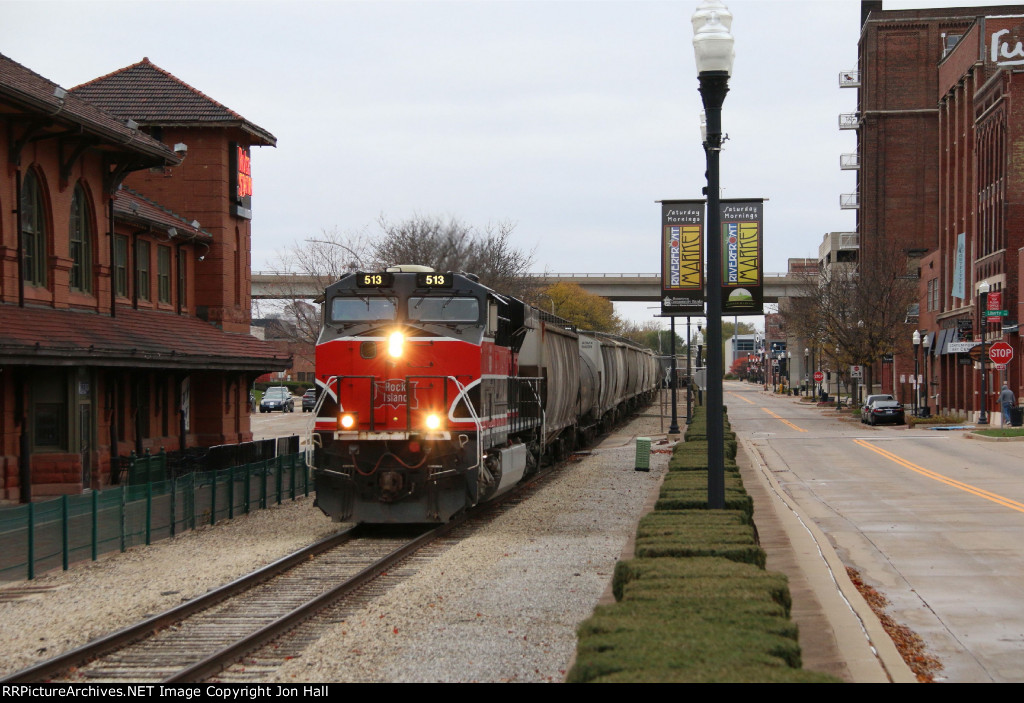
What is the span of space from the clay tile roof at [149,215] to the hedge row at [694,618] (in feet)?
65.4

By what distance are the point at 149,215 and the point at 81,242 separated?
12.7ft

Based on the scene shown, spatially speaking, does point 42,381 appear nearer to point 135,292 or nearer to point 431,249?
point 135,292

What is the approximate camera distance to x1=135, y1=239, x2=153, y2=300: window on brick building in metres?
28.7

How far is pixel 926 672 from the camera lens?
9.31 metres

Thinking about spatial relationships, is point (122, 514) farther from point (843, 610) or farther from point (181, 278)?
point (181, 278)

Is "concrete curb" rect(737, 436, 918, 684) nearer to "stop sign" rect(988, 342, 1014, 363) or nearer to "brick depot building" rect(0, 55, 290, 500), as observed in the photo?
"brick depot building" rect(0, 55, 290, 500)

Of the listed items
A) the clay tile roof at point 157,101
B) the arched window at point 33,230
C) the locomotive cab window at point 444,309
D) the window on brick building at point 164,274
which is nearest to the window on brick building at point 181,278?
the window on brick building at point 164,274

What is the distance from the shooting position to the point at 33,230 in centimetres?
2283

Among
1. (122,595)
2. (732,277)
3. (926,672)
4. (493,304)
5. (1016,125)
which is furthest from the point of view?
(1016,125)

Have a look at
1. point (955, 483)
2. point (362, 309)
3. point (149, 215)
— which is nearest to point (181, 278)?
point (149, 215)

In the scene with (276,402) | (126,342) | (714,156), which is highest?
(714,156)

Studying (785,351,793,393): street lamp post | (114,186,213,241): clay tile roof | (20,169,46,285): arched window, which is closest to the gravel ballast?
(20,169,46,285): arched window
